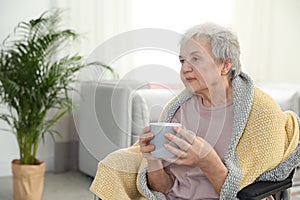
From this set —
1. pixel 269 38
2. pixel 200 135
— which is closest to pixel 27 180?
pixel 200 135

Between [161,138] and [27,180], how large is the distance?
5.85ft

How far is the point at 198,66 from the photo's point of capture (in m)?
1.57

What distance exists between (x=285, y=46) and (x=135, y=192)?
3.54m

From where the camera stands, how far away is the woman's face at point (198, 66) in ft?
5.08

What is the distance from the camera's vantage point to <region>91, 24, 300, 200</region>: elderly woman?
157cm

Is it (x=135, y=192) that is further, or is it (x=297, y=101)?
(x=297, y=101)

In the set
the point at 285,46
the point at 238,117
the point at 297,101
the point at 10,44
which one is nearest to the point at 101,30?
the point at 10,44

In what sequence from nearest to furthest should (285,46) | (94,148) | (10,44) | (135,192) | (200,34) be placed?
(94,148), (200,34), (135,192), (10,44), (285,46)

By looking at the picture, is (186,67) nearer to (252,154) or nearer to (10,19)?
(252,154)

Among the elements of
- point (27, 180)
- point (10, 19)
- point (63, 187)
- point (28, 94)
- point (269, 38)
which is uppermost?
point (10, 19)

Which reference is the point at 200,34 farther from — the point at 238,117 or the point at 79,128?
the point at 79,128

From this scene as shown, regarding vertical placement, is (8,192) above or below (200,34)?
below

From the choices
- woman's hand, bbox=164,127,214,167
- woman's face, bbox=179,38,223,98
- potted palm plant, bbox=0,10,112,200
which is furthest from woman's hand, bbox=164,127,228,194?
potted palm plant, bbox=0,10,112,200

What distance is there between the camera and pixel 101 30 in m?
3.78
